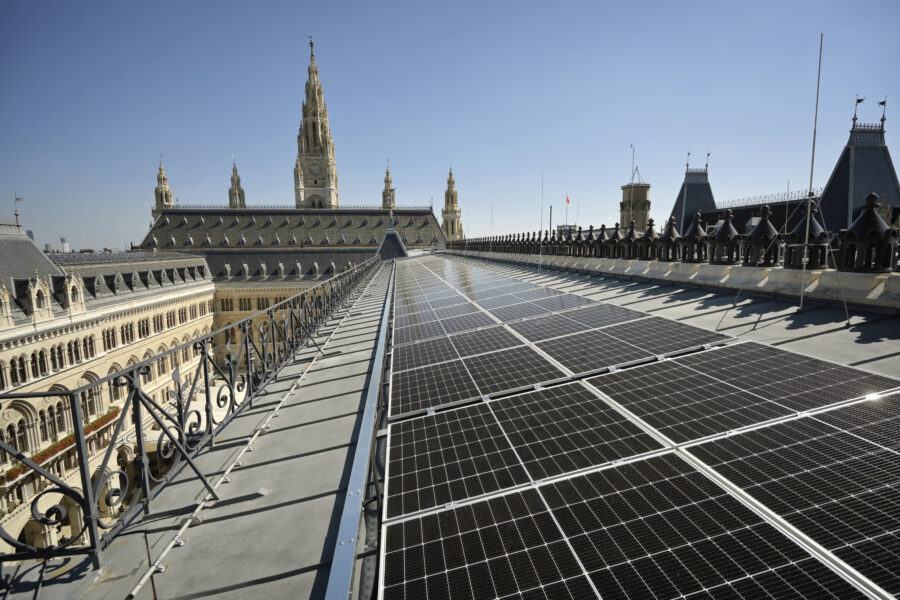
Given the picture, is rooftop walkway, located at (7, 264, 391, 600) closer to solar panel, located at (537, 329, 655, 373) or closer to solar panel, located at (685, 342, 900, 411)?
solar panel, located at (537, 329, 655, 373)

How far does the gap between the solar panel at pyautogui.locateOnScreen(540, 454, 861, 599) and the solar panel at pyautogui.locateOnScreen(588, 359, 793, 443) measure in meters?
0.78

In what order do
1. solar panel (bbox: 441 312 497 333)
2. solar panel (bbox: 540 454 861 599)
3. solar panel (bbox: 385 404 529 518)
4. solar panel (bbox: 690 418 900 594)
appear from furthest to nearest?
solar panel (bbox: 441 312 497 333) < solar panel (bbox: 385 404 529 518) < solar panel (bbox: 690 418 900 594) < solar panel (bbox: 540 454 861 599)

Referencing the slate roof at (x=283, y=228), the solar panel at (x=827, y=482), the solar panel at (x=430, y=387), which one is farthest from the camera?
the slate roof at (x=283, y=228)

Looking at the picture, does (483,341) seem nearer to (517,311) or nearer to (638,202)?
(517,311)

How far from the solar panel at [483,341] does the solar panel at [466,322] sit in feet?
1.98

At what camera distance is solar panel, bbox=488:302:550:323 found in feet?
38.4

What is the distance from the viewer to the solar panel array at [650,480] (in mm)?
2926

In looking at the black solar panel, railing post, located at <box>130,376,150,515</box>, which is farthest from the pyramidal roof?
railing post, located at <box>130,376,150,515</box>

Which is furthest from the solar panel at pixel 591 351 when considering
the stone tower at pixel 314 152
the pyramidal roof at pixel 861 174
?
the stone tower at pixel 314 152

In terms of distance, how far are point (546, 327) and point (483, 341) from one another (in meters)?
1.58

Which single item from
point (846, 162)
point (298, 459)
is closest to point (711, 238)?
point (298, 459)

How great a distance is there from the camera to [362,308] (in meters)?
19.5

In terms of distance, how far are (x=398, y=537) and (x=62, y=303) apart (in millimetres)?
53097

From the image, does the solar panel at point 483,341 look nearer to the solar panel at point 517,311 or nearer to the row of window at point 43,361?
the solar panel at point 517,311
